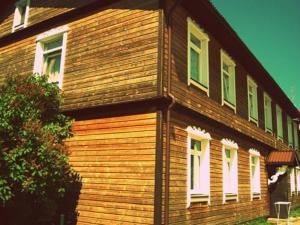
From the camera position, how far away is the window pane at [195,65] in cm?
1107

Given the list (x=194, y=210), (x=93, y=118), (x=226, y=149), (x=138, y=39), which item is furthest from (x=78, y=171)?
(x=226, y=149)

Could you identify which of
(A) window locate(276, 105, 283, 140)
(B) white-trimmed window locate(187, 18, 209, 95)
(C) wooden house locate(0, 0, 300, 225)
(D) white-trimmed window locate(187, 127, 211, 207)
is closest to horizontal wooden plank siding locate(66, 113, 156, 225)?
(C) wooden house locate(0, 0, 300, 225)

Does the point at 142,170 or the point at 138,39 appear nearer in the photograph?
the point at 142,170

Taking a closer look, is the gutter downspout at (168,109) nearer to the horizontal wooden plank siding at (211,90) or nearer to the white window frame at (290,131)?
the horizontal wooden plank siding at (211,90)

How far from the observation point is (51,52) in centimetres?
1221

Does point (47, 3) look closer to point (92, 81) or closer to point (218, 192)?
point (92, 81)

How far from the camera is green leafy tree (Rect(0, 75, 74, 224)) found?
25.4ft

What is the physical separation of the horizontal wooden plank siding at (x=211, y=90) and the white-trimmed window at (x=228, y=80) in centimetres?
33

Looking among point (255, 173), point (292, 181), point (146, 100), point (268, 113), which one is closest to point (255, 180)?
point (255, 173)

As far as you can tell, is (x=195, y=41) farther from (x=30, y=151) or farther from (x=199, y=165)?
(x=30, y=151)

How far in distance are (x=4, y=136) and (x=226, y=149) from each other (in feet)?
26.7

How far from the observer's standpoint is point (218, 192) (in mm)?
11438

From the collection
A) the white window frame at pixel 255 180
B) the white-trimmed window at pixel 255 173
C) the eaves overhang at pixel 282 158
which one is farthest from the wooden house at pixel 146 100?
the eaves overhang at pixel 282 158

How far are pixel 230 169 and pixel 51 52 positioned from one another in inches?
310
